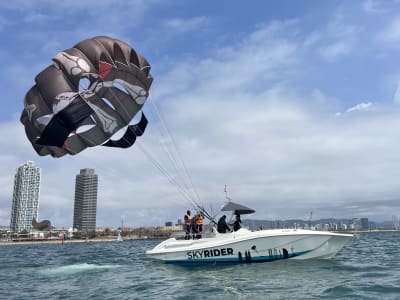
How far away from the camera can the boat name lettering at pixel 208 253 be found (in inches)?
652

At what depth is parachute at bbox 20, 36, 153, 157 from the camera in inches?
524

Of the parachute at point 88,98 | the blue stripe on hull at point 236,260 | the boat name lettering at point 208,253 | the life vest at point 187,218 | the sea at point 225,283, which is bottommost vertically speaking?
the sea at point 225,283

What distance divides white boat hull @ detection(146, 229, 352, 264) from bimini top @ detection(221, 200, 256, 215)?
107 cm

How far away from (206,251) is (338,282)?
21.8 ft

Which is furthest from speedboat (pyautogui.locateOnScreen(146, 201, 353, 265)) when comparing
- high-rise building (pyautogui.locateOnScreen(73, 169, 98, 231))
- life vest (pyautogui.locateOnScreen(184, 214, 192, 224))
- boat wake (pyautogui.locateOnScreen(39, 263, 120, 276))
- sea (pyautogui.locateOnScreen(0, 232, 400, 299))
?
high-rise building (pyautogui.locateOnScreen(73, 169, 98, 231))

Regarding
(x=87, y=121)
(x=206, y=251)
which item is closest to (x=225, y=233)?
(x=206, y=251)

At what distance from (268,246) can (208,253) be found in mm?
2626

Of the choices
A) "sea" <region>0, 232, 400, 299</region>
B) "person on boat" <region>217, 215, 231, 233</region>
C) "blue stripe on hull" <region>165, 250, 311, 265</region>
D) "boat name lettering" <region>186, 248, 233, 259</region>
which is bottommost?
"sea" <region>0, 232, 400, 299</region>

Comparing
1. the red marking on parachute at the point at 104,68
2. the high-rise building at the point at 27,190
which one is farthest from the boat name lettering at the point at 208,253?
the high-rise building at the point at 27,190

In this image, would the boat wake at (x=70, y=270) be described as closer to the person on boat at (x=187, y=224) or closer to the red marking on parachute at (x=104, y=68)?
the person on boat at (x=187, y=224)

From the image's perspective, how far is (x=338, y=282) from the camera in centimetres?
1159

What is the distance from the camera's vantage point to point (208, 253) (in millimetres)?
16953

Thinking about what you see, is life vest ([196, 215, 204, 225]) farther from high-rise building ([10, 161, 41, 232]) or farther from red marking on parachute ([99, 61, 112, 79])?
high-rise building ([10, 161, 41, 232])

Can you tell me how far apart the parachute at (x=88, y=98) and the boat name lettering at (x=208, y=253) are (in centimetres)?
562
